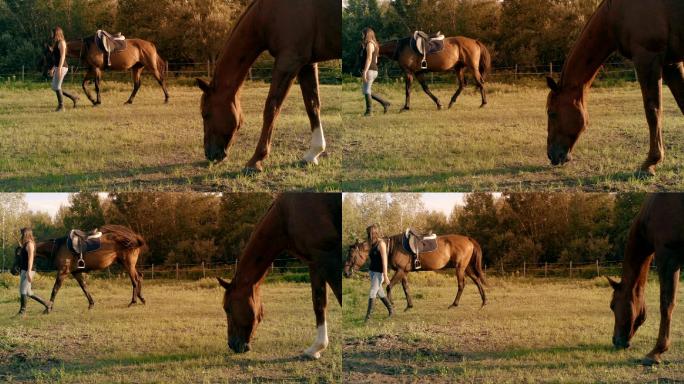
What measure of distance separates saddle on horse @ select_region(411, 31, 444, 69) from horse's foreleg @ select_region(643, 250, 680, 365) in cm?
228

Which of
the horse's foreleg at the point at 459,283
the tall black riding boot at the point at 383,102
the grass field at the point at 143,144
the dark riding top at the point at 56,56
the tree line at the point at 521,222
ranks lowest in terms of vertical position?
the horse's foreleg at the point at 459,283

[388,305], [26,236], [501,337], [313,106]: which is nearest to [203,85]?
[313,106]

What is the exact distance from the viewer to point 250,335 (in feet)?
22.1

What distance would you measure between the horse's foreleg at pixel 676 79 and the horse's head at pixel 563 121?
2.03 feet

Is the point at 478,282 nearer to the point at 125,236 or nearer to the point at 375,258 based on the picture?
the point at 375,258

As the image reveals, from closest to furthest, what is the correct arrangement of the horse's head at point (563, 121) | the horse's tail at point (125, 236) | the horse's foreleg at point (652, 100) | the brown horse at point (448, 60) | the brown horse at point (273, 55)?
the horse's foreleg at point (652, 100), the brown horse at point (273, 55), the horse's head at point (563, 121), the brown horse at point (448, 60), the horse's tail at point (125, 236)

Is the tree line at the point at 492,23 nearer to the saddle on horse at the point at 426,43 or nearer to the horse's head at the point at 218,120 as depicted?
the saddle on horse at the point at 426,43

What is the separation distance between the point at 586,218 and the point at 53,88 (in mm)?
4398

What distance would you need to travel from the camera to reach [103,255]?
277 inches

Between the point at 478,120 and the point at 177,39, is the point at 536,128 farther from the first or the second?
the point at 177,39

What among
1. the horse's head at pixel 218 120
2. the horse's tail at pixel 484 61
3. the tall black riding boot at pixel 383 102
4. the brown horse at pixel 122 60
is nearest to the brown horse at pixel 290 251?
the horse's head at pixel 218 120

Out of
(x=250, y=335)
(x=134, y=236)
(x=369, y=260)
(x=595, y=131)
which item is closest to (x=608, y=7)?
(x=595, y=131)

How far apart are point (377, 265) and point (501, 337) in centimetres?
114

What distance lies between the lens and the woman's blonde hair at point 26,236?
23.1 ft
